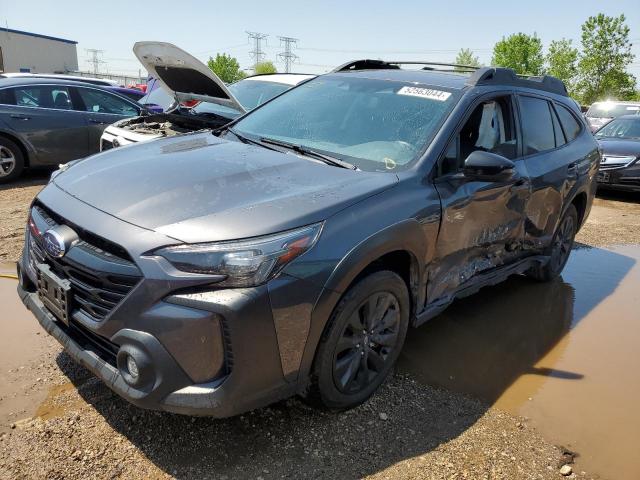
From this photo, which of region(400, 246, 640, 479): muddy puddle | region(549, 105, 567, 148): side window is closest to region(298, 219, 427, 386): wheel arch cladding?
region(400, 246, 640, 479): muddy puddle

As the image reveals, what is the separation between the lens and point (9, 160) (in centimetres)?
754

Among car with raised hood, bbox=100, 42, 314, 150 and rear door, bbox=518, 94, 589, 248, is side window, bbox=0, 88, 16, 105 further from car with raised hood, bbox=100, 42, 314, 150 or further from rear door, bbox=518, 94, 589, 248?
rear door, bbox=518, 94, 589, 248

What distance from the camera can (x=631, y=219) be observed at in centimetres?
820

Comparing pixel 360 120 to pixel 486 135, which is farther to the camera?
pixel 486 135

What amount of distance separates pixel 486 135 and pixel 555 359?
1.63 meters

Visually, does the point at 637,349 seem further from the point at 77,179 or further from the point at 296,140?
the point at 77,179

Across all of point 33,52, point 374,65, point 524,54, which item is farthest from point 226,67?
point 374,65

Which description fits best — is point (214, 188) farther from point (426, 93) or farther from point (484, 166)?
point (426, 93)

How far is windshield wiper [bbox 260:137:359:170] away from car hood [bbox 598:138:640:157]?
8346mm

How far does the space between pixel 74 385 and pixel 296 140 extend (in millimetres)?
1914

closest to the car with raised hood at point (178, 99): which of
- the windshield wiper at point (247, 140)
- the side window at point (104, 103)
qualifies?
the side window at point (104, 103)

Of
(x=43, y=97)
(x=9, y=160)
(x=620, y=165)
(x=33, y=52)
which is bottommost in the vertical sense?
(x=620, y=165)

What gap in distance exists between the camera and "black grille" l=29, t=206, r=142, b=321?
7.09ft

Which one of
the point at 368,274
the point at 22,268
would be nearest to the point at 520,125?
the point at 368,274
